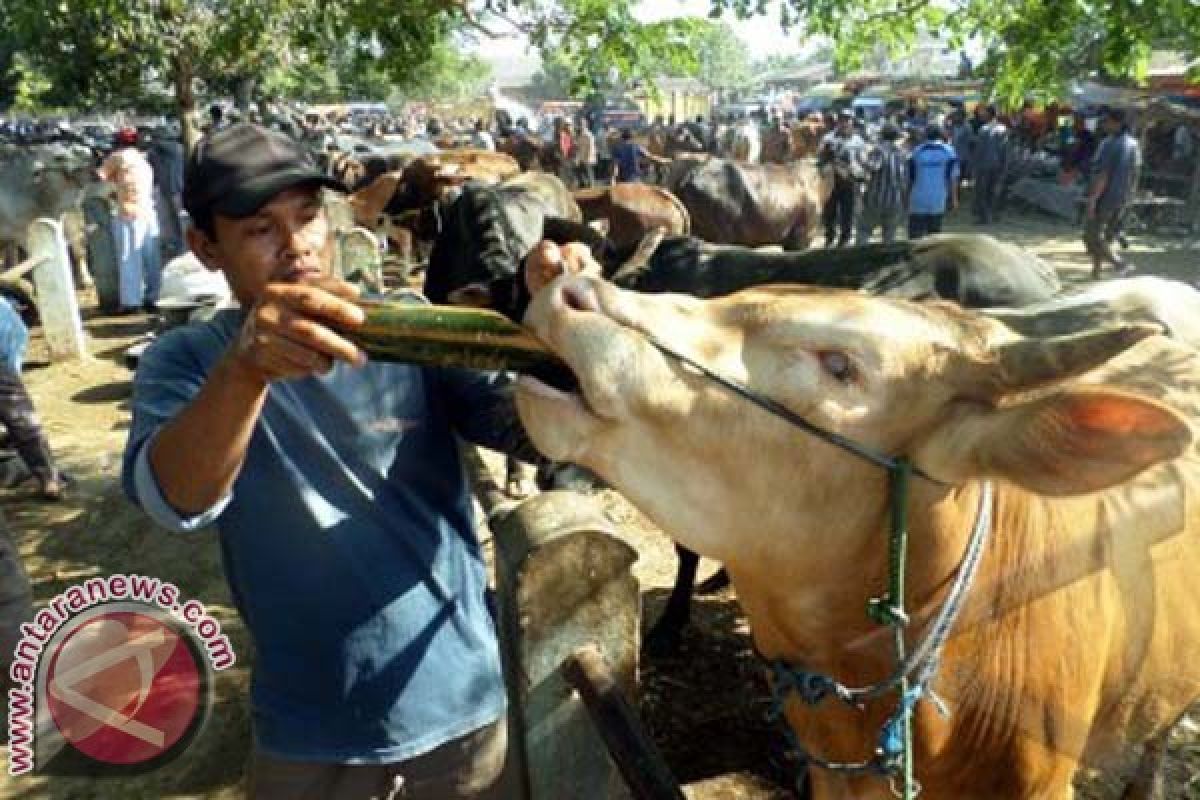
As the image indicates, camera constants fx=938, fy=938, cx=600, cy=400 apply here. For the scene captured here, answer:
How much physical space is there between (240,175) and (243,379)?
0.68 metres

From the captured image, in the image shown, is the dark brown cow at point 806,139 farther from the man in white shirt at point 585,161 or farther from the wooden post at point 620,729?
the wooden post at point 620,729

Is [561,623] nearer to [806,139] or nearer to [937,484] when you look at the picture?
[937,484]

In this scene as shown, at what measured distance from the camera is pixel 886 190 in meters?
15.9

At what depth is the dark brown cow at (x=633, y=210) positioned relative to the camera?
482 inches

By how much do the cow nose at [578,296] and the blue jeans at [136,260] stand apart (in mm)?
11279

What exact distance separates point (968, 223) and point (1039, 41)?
58.8ft

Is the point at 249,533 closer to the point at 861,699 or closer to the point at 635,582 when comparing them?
the point at 635,582

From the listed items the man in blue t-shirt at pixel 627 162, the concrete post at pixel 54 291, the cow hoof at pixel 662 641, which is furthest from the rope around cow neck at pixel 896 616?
the man in blue t-shirt at pixel 627 162

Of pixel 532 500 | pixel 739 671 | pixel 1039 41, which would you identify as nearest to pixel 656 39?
pixel 1039 41

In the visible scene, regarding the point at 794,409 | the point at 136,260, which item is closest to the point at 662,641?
the point at 794,409

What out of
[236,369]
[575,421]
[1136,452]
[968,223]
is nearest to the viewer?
[236,369]

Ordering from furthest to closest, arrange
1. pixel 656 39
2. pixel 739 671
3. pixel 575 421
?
pixel 656 39 → pixel 739 671 → pixel 575 421

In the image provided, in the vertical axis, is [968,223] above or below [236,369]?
below

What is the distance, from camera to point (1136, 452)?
171 centimetres
